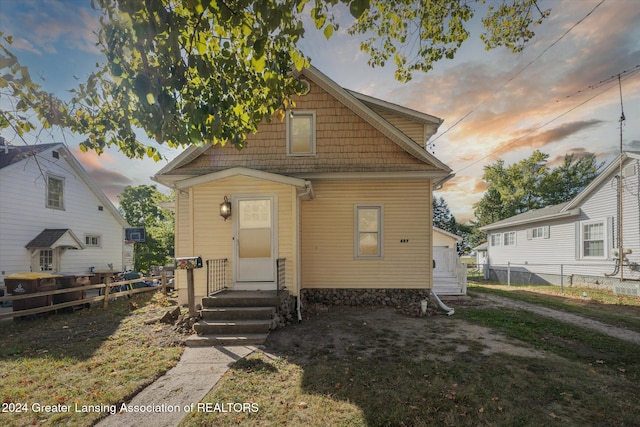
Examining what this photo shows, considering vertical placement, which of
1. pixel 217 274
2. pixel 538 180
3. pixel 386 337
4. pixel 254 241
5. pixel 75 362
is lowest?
pixel 386 337

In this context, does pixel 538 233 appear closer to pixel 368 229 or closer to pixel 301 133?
pixel 368 229

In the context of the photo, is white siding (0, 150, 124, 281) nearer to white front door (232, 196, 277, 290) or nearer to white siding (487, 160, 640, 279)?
white front door (232, 196, 277, 290)

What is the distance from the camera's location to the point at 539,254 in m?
16.4

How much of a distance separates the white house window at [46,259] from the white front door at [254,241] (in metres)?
10.6

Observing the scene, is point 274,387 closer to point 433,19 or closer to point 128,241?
point 433,19

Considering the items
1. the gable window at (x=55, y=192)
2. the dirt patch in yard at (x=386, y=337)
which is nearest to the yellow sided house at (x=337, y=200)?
the dirt patch in yard at (x=386, y=337)

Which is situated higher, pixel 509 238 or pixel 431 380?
pixel 509 238

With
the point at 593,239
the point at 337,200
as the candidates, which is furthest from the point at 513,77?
the point at 593,239

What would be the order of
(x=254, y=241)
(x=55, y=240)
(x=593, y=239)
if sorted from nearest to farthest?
(x=254, y=241) → (x=55, y=240) → (x=593, y=239)

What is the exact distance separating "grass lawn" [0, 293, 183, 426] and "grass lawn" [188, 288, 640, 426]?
1.25m

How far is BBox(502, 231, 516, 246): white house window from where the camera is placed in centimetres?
1900

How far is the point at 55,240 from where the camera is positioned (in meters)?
11.3

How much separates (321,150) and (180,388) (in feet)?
21.7

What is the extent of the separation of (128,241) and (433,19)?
22.9 metres
